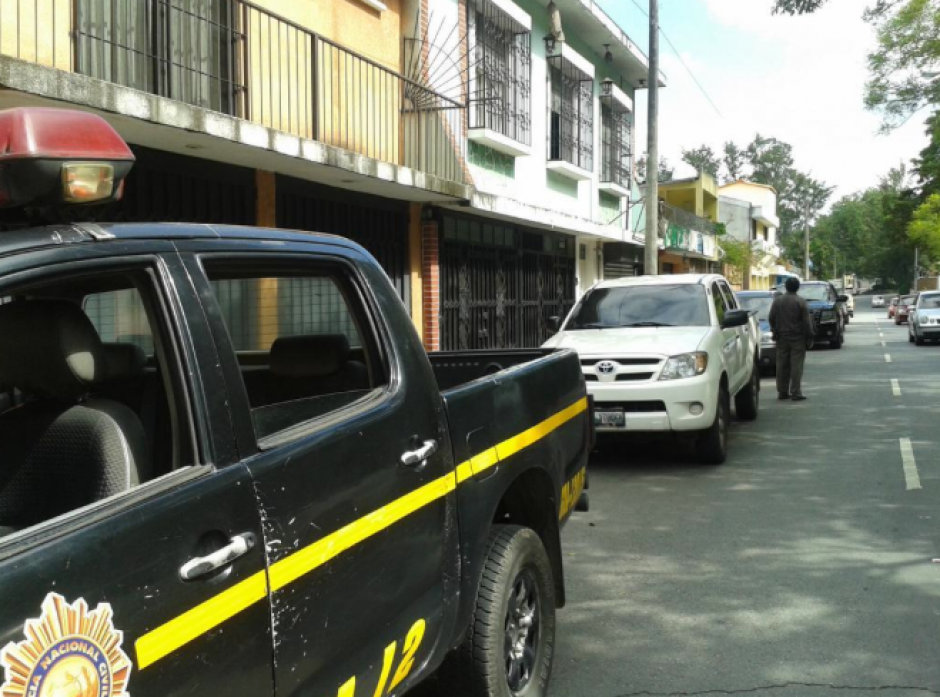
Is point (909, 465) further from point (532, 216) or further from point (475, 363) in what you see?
point (532, 216)

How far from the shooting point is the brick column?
1345 centimetres

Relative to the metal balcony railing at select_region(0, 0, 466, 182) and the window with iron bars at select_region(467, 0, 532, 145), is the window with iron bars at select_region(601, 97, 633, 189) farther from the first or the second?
the metal balcony railing at select_region(0, 0, 466, 182)

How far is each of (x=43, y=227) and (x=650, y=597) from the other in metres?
3.82

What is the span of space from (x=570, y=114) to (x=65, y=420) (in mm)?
Result: 17402

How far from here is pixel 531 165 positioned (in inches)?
660

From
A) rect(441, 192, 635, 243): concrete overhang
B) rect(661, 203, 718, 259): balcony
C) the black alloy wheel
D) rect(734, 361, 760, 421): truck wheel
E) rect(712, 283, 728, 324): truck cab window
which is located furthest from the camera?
rect(661, 203, 718, 259): balcony

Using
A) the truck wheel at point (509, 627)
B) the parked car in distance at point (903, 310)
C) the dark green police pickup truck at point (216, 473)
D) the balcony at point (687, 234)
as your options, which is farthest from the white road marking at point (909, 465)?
the parked car in distance at point (903, 310)

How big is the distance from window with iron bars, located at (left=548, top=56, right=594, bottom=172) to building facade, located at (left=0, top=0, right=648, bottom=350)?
2.1 inches

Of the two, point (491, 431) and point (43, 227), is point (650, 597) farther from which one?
point (43, 227)

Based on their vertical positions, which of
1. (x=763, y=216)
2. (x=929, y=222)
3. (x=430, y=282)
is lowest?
(x=430, y=282)

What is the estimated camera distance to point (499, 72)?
1518 centimetres

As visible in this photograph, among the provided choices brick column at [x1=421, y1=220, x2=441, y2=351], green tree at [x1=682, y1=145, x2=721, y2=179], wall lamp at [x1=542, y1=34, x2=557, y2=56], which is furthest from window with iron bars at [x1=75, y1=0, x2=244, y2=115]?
green tree at [x1=682, y1=145, x2=721, y2=179]

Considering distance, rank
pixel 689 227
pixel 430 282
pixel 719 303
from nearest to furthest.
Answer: pixel 719 303 < pixel 430 282 < pixel 689 227

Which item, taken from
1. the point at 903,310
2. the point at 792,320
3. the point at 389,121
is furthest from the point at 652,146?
the point at 903,310
